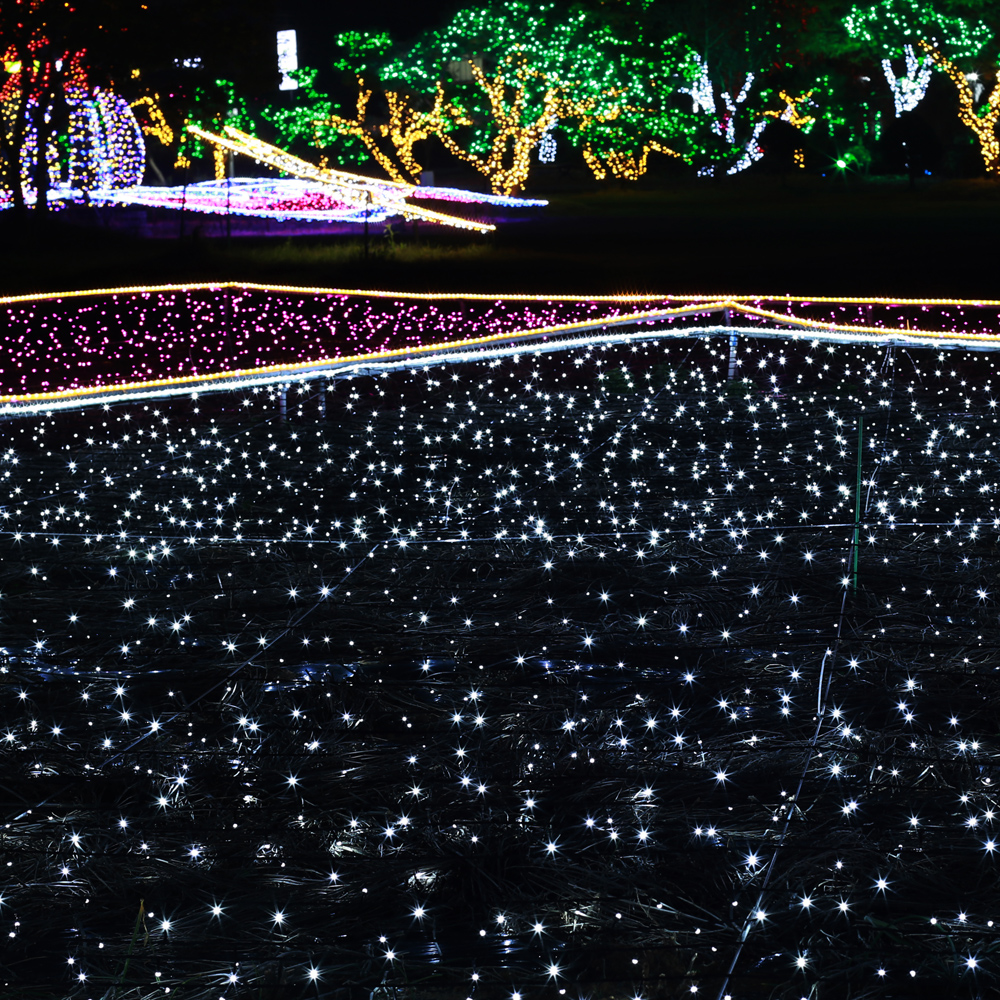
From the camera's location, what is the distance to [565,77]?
28.3 metres

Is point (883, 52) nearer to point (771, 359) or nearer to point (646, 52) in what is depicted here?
point (646, 52)

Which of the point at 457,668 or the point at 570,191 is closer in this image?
the point at 457,668

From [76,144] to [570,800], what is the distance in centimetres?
2165

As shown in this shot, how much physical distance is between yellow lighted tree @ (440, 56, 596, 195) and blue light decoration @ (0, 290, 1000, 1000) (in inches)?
947

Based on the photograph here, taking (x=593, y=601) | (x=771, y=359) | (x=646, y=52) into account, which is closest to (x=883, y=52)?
(x=646, y=52)

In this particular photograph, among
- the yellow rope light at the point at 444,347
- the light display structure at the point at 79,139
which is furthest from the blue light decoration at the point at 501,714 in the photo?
the light display structure at the point at 79,139

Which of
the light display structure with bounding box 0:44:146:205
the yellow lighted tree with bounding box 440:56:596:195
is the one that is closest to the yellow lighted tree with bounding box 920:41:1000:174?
the yellow lighted tree with bounding box 440:56:596:195

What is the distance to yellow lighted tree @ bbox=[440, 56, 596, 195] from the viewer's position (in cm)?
2869

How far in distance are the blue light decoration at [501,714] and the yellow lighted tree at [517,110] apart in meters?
24.1

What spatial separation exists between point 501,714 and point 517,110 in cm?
2789

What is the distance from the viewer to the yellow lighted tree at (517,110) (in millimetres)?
28688

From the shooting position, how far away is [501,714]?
3.37 metres

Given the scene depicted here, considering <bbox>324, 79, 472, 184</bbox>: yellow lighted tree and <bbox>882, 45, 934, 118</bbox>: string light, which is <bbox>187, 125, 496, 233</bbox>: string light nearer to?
<bbox>324, 79, 472, 184</bbox>: yellow lighted tree

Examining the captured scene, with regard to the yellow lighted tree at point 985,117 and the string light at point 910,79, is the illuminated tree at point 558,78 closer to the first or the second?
the string light at point 910,79
